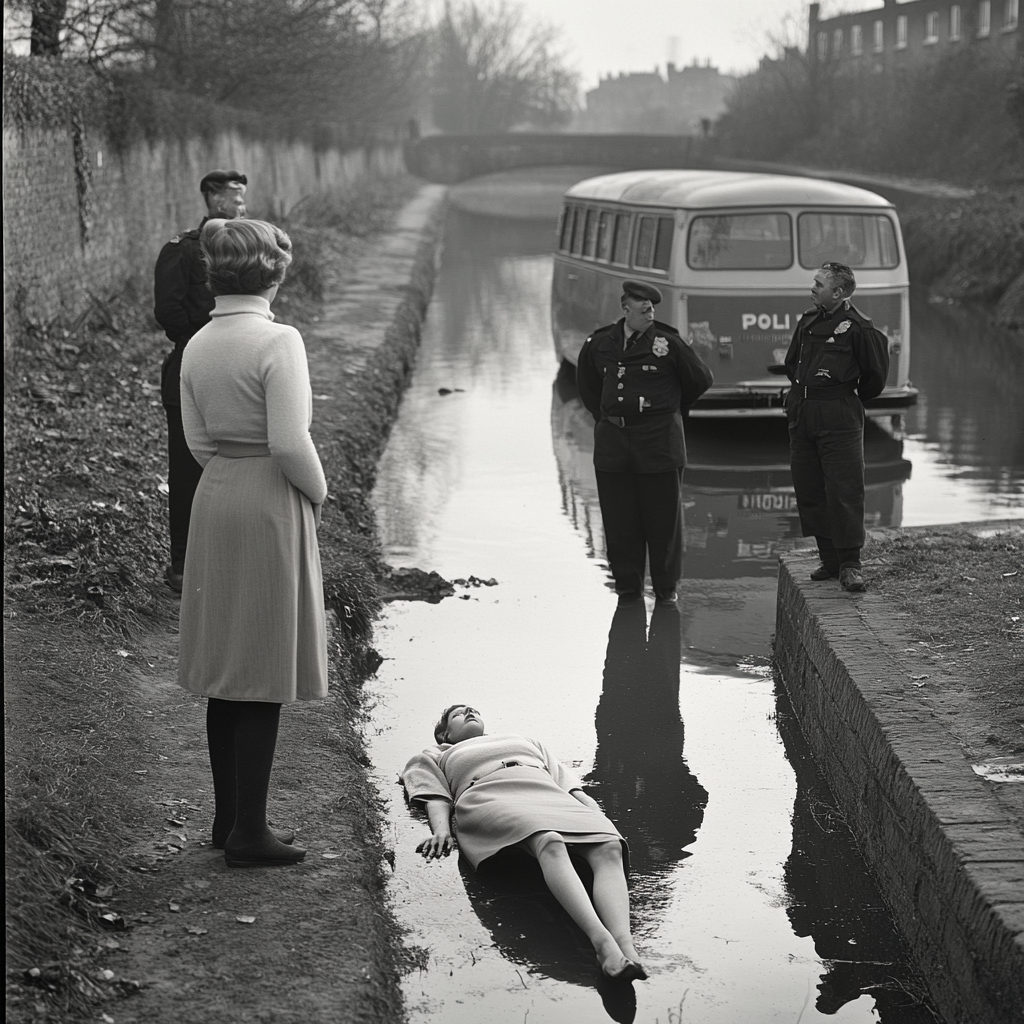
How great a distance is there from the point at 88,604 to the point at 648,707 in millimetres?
2703

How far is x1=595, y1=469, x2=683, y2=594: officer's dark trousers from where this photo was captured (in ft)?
27.2

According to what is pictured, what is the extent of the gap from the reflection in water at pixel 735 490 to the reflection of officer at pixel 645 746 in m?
1.36

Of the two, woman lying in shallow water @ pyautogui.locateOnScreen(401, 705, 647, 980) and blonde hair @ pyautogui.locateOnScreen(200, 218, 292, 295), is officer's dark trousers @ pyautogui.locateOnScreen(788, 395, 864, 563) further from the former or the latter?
blonde hair @ pyautogui.locateOnScreen(200, 218, 292, 295)

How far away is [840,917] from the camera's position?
485 cm

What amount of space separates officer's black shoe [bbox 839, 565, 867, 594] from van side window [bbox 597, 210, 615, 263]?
343 inches

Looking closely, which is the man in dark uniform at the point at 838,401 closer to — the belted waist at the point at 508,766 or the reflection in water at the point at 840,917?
the reflection in water at the point at 840,917

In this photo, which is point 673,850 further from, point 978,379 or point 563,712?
point 978,379

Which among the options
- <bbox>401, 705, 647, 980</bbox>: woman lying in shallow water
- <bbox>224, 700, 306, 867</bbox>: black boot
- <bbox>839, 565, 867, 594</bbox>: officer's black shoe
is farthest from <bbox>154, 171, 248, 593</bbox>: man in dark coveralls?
<bbox>839, 565, 867, 594</bbox>: officer's black shoe

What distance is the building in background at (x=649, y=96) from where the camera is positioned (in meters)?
154

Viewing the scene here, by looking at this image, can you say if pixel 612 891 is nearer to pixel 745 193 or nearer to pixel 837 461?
pixel 837 461

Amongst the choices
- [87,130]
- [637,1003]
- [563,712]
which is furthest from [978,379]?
[637,1003]

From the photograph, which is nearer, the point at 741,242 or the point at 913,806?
the point at 913,806

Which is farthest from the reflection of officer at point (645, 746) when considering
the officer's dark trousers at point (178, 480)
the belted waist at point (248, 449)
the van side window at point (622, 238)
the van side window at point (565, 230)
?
the van side window at point (565, 230)

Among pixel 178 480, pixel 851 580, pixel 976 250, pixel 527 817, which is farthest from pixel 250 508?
pixel 976 250
